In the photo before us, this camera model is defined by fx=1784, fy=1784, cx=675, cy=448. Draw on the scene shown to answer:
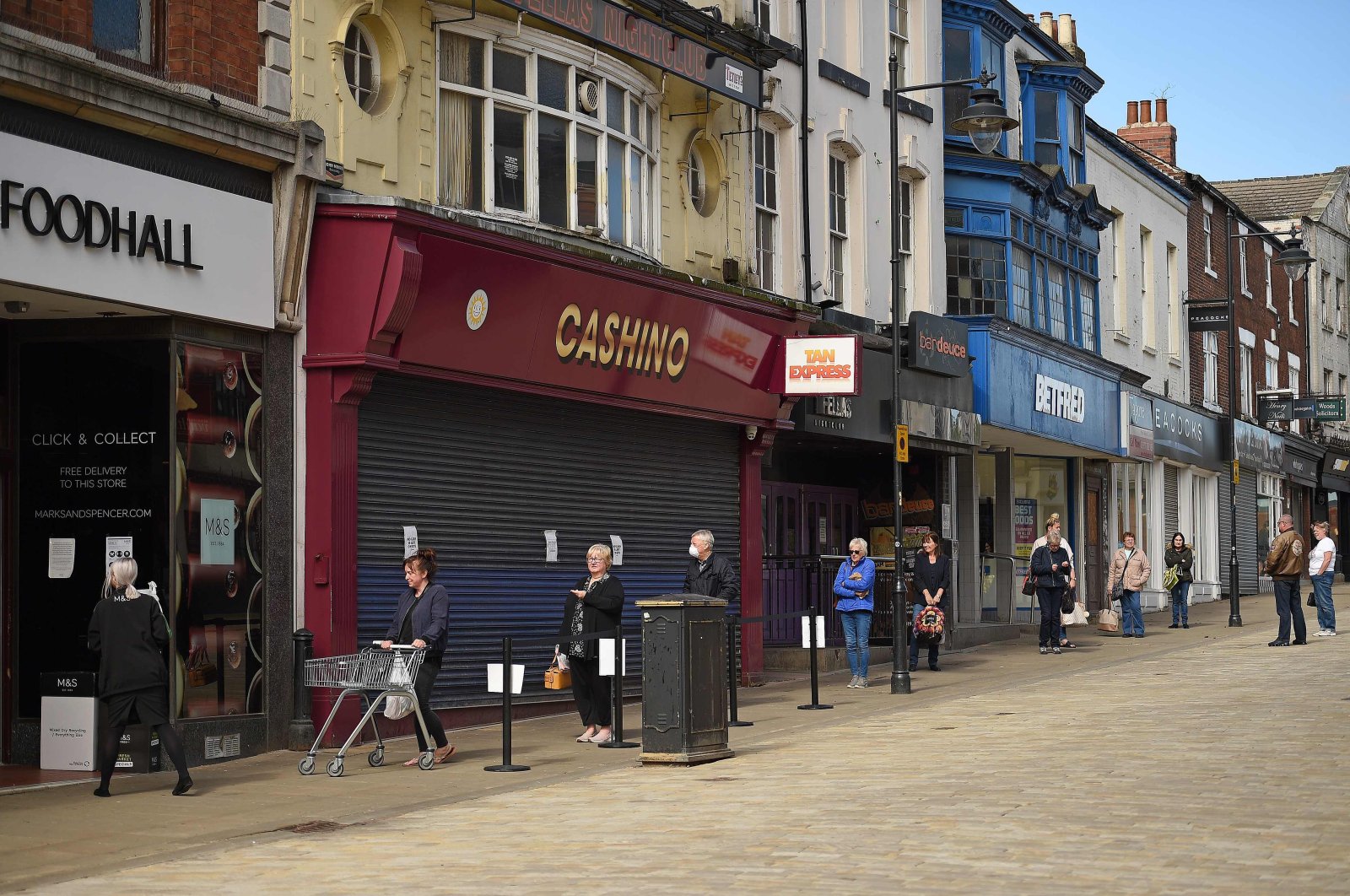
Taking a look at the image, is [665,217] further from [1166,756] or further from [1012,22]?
[1012,22]

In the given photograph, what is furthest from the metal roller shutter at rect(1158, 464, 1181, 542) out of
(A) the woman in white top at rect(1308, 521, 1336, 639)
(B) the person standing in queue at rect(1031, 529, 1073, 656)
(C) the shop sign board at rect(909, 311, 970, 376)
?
(B) the person standing in queue at rect(1031, 529, 1073, 656)

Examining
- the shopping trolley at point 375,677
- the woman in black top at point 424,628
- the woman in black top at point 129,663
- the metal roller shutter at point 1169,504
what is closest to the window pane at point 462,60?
the woman in black top at point 424,628

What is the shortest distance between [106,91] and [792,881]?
27.4ft

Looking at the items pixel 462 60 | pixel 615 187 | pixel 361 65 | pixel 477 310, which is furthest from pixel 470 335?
pixel 615 187

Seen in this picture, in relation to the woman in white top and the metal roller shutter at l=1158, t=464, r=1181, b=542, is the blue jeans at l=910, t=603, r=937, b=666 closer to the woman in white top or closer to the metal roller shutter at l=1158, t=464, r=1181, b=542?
the woman in white top

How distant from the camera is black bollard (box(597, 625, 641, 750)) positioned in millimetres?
15188

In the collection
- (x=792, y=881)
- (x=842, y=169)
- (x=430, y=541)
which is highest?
(x=842, y=169)

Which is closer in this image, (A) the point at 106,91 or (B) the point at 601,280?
(A) the point at 106,91

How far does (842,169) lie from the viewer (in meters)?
26.4

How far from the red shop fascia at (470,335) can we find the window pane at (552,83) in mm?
1726

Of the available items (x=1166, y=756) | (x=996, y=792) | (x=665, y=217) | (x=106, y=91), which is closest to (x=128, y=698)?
(x=106, y=91)

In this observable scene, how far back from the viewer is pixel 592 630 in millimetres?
15828

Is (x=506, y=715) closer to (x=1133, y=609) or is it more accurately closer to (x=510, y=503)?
(x=510, y=503)

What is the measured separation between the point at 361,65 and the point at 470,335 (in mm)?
2745
